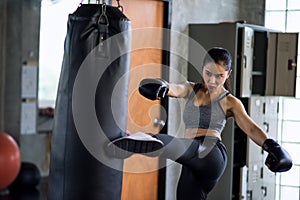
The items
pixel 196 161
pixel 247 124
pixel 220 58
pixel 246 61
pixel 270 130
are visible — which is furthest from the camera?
pixel 270 130

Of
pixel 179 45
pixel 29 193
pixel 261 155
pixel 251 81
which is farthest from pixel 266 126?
pixel 29 193

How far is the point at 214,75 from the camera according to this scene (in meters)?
4.00

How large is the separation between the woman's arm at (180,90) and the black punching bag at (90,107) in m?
0.51

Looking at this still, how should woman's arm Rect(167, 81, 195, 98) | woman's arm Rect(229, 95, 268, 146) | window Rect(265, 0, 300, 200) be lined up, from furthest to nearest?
Result: window Rect(265, 0, 300, 200), woman's arm Rect(229, 95, 268, 146), woman's arm Rect(167, 81, 195, 98)

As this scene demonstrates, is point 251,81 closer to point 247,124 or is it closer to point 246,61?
point 246,61

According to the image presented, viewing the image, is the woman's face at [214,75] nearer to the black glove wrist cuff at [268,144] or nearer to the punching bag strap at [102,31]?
the black glove wrist cuff at [268,144]

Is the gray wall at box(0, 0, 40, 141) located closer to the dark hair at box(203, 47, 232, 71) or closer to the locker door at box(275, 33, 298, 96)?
the dark hair at box(203, 47, 232, 71)

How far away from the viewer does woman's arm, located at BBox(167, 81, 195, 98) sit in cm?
393

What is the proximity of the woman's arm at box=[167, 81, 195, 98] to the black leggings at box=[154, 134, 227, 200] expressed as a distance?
322 millimetres

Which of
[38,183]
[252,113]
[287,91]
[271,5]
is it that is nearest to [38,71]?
[38,183]

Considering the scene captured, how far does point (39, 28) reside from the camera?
4.71m

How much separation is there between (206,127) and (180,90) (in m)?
0.30

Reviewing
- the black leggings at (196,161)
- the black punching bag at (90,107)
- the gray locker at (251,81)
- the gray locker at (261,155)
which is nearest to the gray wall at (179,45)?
the gray locker at (251,81)

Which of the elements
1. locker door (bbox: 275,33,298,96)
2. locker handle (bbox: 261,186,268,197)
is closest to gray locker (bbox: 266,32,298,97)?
locker door (bbox: 275,33,298,96)
